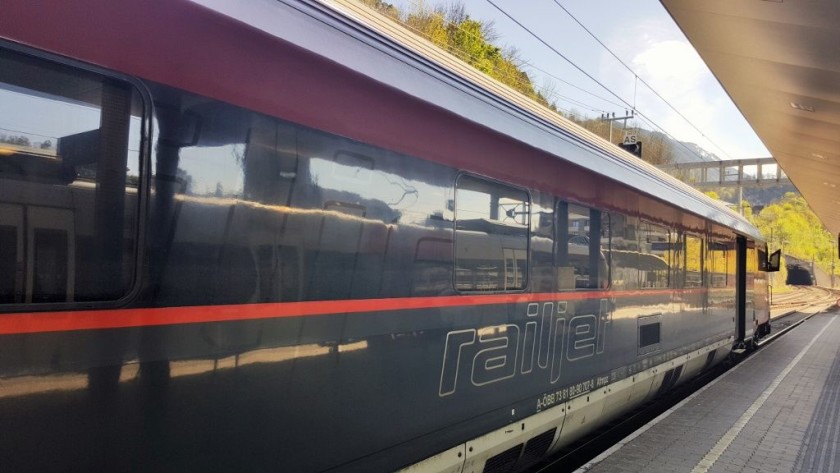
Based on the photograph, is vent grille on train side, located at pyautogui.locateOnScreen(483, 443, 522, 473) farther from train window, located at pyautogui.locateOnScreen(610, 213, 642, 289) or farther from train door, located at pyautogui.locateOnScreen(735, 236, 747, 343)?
train door, located at pyautogui.locateOnScreen(735, 236, 747, 343)

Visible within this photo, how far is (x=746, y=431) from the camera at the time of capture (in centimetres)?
640

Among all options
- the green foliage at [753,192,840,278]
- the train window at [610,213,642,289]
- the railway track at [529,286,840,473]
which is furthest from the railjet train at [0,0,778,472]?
the green foliage at [753,192,840,278]

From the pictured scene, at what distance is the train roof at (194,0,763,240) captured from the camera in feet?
8.50

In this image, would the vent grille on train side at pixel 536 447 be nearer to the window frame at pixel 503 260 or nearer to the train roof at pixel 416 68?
the window frame at pixel 503 260

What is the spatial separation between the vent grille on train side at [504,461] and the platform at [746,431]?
0.84m

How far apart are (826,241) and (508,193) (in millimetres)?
73840

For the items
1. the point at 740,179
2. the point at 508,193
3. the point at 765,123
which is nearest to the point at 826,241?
the point at 740,179

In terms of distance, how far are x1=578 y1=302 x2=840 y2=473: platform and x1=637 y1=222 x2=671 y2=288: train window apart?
1590mm

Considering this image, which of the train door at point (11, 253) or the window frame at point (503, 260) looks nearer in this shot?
the train door at point (11, 253)

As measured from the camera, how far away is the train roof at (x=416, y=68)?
2.59 metres

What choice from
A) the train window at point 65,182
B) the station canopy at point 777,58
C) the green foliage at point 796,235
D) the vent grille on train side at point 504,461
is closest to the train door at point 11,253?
the train window at point 65,182

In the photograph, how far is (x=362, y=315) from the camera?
291 centimetres

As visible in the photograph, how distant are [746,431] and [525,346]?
3738 millimetres

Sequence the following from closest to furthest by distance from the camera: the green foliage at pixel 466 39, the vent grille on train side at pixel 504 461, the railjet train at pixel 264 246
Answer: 1. the railjet train at pixel 264 246
2. the vent grille on train side at pixel 504 461
3. the green foliage at pixel 466 39
